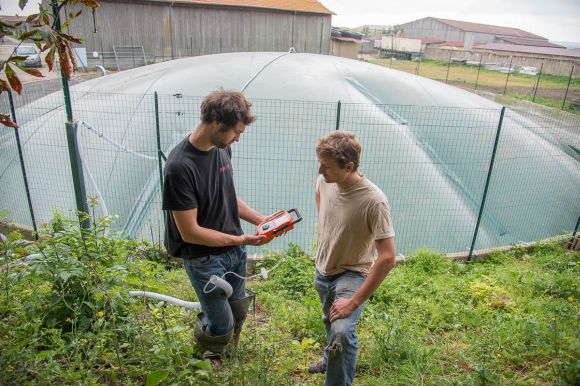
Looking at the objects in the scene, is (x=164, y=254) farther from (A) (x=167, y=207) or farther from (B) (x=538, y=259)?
(B) (x=538, y=259)

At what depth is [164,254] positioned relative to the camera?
532cm

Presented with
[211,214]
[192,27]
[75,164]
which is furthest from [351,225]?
[192,27]

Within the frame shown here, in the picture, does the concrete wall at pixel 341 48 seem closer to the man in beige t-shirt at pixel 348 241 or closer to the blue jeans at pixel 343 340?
A: the man in beige t-shirt at pixel 348 241

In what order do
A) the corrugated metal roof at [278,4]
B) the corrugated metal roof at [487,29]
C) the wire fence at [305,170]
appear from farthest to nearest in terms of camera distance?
the corrugated metal roof at [487,29] < the corrugated metal roof at [278,4] < the wire fence at [305,170]

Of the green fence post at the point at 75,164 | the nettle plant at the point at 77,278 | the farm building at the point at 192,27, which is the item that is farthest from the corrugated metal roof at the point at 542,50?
the nettle plant at the point at 77,278

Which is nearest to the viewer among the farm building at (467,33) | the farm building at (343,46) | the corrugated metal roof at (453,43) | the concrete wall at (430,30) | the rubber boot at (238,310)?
the rubber boot at (238,310)

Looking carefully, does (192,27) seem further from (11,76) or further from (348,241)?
(11,76)

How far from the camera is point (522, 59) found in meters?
36.3

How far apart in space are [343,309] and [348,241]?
424mm

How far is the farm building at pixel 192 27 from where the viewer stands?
2414cm

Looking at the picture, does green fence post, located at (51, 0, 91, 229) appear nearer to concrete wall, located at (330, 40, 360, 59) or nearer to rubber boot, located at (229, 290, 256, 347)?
rubber boot, located at (229, 290, 256, 347)

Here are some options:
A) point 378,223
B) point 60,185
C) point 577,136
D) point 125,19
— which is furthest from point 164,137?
point 125,19

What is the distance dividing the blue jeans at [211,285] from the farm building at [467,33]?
195 ft

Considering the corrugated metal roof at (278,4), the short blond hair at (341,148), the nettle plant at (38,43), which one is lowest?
the short blond hair at (341,148)
